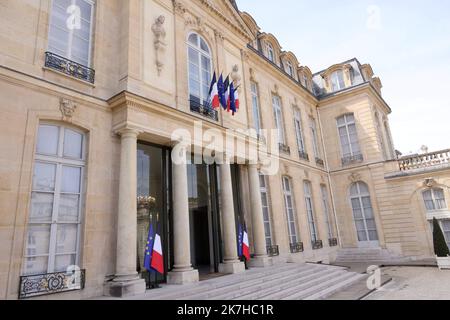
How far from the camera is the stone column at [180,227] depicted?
597 centimetres

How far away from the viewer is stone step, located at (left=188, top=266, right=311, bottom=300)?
5207 millimetres

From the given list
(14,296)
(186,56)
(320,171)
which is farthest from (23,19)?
(320,171)

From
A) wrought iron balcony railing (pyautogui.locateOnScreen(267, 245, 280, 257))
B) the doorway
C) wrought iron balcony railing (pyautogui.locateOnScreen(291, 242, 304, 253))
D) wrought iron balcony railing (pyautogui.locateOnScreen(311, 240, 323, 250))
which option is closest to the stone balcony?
wrought iron balcony railing (pyautogui.locateOnScreen(311, 240, 323, 250))

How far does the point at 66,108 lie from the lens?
5.29 metres

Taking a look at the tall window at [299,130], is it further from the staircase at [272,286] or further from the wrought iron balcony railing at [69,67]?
the wrought iron balcony railing at [69,67]

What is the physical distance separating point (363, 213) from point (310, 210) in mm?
2771

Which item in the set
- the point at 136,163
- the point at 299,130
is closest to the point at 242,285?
the point at 136,163

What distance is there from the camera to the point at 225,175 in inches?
310

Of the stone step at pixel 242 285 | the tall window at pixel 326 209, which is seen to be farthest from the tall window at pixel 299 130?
the stone step at pixel 242 285
